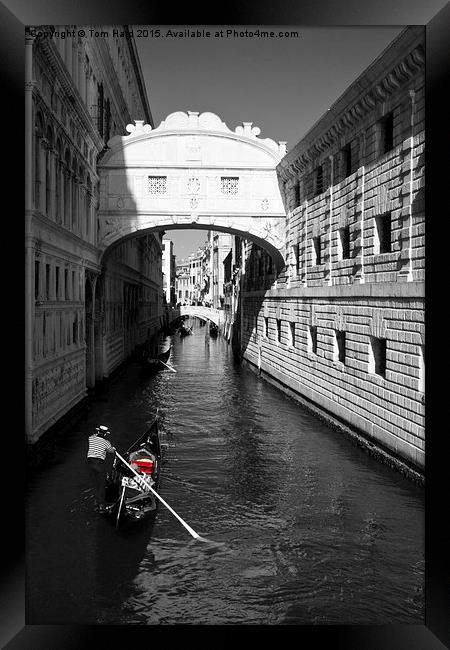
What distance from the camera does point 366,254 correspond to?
10.9 m

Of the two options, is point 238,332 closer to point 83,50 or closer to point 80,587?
point 83,50

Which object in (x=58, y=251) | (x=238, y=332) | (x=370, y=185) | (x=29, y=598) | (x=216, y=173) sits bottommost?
(x=29, y=598)

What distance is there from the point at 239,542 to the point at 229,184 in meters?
11.8

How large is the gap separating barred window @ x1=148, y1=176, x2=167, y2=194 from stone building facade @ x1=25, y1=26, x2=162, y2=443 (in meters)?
1.48

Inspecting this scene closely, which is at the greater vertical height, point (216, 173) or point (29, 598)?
point (216, 173)

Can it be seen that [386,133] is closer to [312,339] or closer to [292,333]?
[312,339]

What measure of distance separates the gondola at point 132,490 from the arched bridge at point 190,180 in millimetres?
9506

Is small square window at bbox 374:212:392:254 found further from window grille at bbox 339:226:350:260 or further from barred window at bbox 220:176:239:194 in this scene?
barred window at bbox 220:176:239:194

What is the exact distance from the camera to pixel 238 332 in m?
28.3

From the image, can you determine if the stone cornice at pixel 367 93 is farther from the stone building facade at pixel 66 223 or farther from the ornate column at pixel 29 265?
the ornate column at pixel 29 265

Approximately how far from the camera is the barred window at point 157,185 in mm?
16578

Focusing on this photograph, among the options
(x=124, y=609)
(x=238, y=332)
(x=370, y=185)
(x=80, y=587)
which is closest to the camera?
(x=124, y=609)
